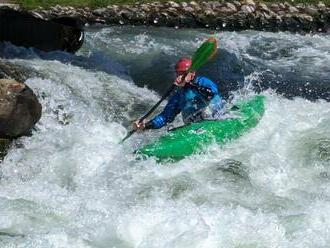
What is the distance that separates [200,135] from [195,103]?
59 cm

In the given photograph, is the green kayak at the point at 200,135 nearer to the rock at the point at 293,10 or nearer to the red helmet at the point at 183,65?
the red helmet at the point at 183,65

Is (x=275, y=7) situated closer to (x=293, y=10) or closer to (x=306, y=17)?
(x=293, y=10)

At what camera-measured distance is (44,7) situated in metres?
16.4

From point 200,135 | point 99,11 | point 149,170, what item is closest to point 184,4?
point 99,11

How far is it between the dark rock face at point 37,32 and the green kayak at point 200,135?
15.5 feet

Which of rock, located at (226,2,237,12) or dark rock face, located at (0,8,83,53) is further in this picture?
rock, located at (226,2,237,12)

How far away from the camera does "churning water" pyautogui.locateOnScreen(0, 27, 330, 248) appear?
21.1ft

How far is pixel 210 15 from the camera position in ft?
53.9

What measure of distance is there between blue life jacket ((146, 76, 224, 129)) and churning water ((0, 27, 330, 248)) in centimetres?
55

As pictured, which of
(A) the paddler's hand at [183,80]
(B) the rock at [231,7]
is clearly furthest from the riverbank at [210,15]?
(A) the paddler's hand at [183,80]

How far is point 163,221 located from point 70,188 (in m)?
1.74

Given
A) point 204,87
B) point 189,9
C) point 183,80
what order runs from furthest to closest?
point 189,9 < point 204,87 < point 183,80

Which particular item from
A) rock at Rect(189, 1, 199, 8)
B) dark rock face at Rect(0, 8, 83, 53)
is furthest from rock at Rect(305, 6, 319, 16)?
dark rock face at Rect(0, 8, 83, 53)

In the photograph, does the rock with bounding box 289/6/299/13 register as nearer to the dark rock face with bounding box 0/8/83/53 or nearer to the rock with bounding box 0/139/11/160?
the dark rock face with bounding box 0/8/83/53
